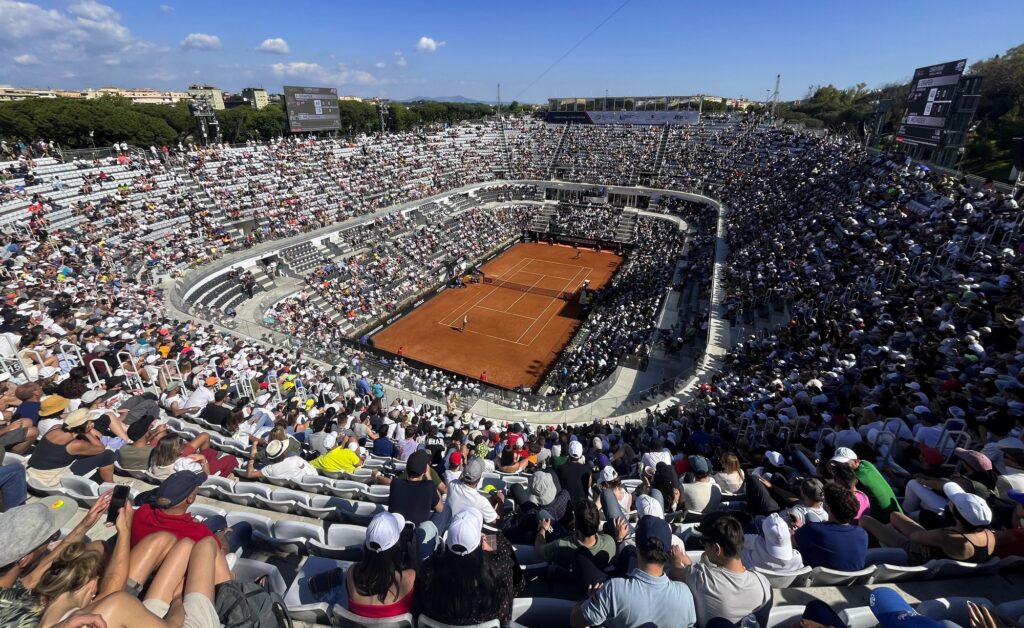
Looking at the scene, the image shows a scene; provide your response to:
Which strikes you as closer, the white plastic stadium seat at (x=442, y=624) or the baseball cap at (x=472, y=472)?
the white plastic stadium seat at (x=442, y=624)

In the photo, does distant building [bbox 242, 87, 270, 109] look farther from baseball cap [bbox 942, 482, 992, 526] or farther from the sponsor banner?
baseball cap [bbox 942, 482, 992, 526]

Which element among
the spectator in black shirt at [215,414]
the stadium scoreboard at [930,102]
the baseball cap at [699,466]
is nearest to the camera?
the baseball cap at [699,466]

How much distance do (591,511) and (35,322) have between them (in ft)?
58.9

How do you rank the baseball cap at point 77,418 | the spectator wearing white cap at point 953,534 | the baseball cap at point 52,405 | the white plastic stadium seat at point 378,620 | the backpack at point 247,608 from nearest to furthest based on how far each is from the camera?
1. the backpack at point 247,608
2. the white plastic stadium seat at point 378,620
3. the spectator wearing white cap at point 953,534
4. the baseball cap at point 77,418
5. the baseball cap at point 52,405

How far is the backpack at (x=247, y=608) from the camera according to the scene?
343 cm

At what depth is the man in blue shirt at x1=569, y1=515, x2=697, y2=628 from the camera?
3516 mm

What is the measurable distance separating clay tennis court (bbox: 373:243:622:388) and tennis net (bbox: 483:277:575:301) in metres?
0.35

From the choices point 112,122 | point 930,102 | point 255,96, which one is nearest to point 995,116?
point 930,102

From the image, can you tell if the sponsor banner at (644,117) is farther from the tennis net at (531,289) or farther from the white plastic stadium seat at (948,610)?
the white plastic stadium seat at (948,610)

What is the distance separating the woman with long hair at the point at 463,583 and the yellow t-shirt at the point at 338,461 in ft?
16.4

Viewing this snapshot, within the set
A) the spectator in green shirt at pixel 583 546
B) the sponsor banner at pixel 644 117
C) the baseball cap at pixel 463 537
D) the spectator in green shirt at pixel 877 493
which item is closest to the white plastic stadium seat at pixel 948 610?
the spectator in green shirt at pixel 877 493

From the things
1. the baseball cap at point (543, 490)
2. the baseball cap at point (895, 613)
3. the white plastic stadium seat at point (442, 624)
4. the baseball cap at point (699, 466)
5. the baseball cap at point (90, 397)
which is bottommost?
the baseball cap at point (90, 397)

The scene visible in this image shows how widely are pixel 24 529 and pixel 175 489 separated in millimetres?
958

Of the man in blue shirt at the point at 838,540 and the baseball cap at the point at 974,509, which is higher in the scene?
the baseball cap at the point at 974,509
